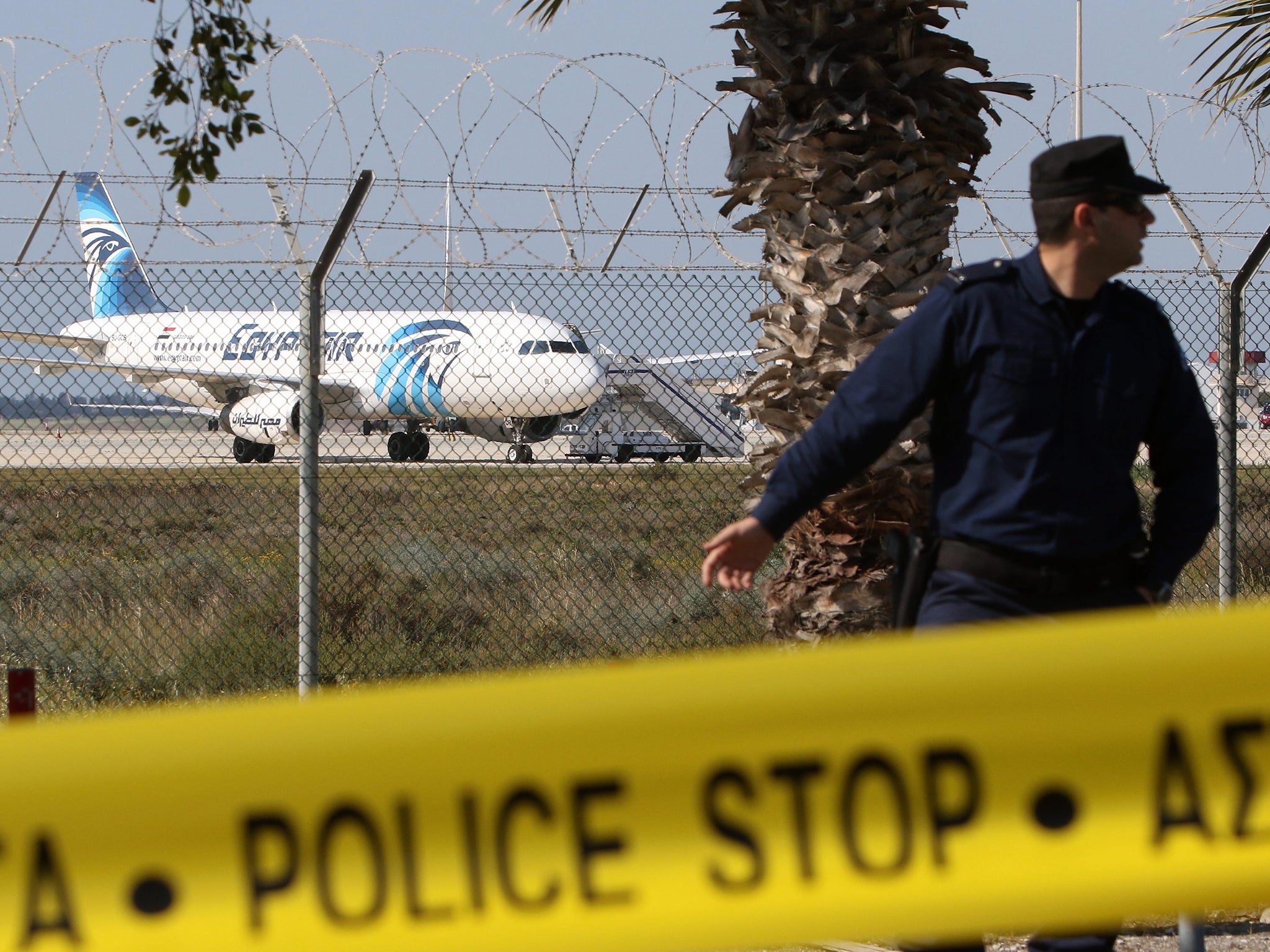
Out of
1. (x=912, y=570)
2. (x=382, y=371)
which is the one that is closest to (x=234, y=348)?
(x=382, y=371)

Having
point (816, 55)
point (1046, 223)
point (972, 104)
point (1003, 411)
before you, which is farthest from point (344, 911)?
point (972, 104)

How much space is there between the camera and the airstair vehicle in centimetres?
2200

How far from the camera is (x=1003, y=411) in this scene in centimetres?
281

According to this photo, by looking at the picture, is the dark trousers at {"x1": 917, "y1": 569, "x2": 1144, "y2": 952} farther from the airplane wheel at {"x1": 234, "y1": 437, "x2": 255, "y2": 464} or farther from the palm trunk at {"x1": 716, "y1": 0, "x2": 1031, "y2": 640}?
the airplane wheel at {"x1": 234, "y1": 437, "x2": 255, "y2": 464}

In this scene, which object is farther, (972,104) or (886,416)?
(972,104)

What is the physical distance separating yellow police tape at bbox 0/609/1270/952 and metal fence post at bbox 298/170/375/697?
10.4 ft

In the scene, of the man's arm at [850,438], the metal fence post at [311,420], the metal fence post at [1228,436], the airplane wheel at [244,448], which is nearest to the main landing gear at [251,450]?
the airplane wheel at [244,448]

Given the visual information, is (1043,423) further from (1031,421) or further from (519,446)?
(519,446)

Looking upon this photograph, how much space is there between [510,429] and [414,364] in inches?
252

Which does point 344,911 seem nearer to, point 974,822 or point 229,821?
point 229,821

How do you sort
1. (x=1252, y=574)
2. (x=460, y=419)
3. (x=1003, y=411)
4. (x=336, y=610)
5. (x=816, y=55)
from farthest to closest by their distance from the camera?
(x=460, y=419) < (x=1252, y=574) < (x=336, y=610) < (x=816, y=55) < (x=1003, y=411)

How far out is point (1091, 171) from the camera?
9.13 feet

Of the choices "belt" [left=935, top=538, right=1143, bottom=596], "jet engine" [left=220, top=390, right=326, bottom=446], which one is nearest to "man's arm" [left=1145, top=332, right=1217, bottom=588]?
"belt" [left=935, top=538, right=1143, bottom=596]

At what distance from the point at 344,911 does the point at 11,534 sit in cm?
1595
